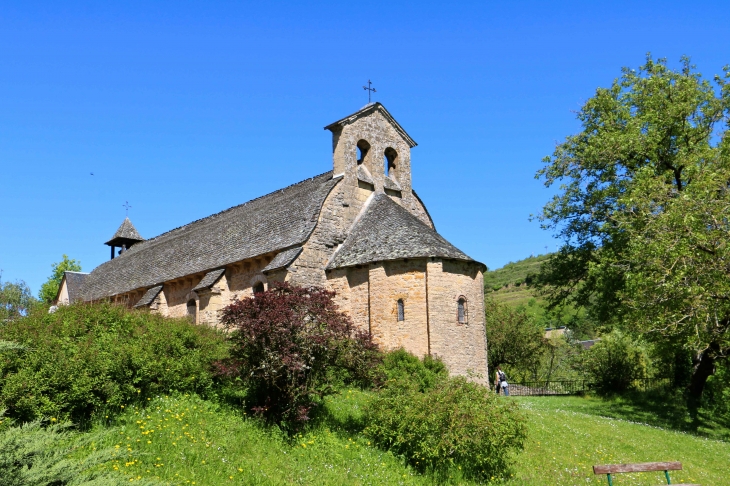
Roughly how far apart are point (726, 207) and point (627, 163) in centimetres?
968

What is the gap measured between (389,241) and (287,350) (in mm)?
11381

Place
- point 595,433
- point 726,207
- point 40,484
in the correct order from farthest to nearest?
1. point 595,433
2. point 726,207
3. point 40,484

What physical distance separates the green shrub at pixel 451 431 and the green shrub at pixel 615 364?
2003 centimetres

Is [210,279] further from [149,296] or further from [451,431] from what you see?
[451,431]

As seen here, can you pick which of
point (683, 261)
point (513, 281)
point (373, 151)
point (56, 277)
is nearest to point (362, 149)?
point (373, 151)

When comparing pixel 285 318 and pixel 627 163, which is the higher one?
pixel 627 163

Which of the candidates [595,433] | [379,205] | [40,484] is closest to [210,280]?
[379,205]

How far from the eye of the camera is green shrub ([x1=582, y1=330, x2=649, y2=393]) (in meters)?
32.1

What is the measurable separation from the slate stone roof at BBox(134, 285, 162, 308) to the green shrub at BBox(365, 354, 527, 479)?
20334 millimetres

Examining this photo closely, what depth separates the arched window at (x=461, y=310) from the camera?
78.0ft

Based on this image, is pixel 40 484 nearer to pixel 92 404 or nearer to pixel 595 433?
pixel 92 404

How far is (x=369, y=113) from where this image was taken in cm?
2862

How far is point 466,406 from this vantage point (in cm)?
1350

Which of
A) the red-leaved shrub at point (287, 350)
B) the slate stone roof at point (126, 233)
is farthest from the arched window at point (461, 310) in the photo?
the slate stone roof at point (126, 233)
